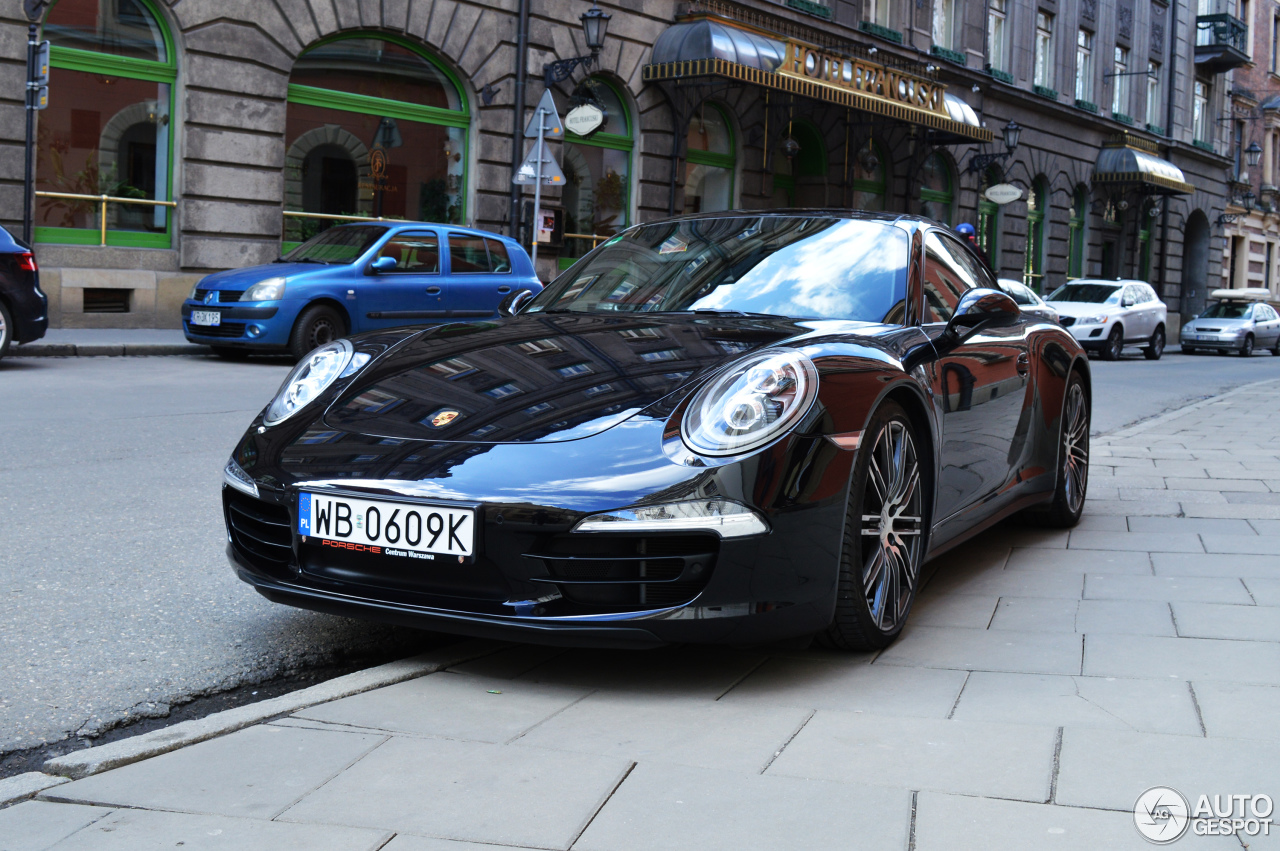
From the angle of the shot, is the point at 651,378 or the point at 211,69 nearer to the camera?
the point at 651,378

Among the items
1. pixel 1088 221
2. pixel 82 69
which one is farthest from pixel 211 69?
pixel 1088 221

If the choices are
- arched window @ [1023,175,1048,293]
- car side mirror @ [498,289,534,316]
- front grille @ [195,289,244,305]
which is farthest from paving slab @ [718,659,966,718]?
arched window @ [1023,175,1048,293]

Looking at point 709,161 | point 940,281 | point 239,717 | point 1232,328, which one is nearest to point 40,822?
point 239,717

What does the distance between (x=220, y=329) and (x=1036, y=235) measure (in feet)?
87.2

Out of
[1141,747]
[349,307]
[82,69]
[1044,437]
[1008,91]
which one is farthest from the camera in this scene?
[1008,91]

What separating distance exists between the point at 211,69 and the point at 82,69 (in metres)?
1.48

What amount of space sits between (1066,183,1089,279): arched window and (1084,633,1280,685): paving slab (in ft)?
115

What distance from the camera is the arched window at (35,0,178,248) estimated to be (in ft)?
52.2

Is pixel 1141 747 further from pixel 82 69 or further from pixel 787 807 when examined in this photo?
pixel 82 69

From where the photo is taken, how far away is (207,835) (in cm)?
234

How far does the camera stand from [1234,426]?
1148 centimetres

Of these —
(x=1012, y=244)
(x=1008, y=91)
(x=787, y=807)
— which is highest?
(x=1008, y=91)

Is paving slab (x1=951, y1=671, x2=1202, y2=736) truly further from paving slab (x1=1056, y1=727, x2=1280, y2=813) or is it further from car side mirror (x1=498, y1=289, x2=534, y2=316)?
car side mirror (x1=498, y1=289, x2=534, y2=316)

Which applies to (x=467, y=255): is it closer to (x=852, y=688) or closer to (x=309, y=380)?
(x=309, y=380)
